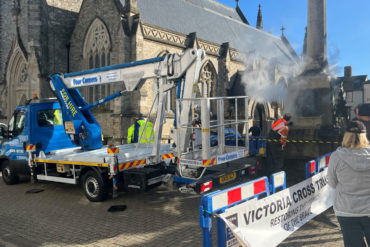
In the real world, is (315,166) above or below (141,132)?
below

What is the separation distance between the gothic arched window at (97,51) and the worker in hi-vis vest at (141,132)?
9.63m

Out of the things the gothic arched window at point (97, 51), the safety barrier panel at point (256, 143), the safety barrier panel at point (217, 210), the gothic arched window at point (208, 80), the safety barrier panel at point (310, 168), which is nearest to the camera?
the safety barrier panel at point (217, 210)

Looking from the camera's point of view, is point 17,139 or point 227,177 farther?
point 17,139

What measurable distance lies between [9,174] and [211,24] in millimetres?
22977

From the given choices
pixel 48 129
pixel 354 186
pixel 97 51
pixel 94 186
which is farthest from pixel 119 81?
pixel 97 51

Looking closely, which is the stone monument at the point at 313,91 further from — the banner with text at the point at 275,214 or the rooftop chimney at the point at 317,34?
the banner with text at the point at 275,214

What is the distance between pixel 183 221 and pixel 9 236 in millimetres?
2998

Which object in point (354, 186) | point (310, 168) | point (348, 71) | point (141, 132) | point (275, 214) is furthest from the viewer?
point (348, 71)

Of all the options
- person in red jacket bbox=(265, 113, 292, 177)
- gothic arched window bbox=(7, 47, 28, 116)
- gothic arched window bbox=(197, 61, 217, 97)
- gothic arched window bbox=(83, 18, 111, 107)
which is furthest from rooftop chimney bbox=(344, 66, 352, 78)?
person in red jacket bbox=(265, 113, 292, 177)

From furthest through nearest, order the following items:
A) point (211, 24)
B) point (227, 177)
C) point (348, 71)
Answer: point (348, 71) → point (211, 24) → point (227, 177)

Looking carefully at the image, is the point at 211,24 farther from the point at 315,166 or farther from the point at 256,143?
the point at 315,166

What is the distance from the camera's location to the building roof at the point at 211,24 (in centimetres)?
2180

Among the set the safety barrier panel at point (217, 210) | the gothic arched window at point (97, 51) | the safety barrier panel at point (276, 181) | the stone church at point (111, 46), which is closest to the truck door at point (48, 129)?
the stone church at point (111, 46)

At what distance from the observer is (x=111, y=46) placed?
1811 cm
